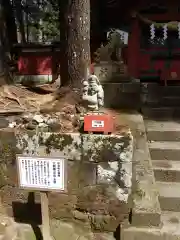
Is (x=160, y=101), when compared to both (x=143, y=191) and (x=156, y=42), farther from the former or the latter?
(x=143, y=191)

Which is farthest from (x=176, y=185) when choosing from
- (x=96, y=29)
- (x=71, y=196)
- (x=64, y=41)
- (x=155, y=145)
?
(x=96, y=29)

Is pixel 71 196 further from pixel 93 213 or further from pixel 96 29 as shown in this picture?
pixel 96 29

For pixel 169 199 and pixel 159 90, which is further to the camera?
pixel 159 90

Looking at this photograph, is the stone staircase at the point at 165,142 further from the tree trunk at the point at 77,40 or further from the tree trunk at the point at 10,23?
the tree trunk at the point at 10,23

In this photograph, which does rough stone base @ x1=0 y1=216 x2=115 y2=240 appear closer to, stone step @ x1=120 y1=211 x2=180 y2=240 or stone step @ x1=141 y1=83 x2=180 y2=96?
stone step @ x1=120 y1=211 x2=180 y2=240

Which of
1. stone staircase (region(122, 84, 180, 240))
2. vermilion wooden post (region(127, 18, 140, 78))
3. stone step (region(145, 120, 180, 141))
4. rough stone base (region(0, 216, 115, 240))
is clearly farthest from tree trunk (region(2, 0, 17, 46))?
rough stone base (region(0, 216, 115, 240))

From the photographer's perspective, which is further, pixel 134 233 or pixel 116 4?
pixel 116 4

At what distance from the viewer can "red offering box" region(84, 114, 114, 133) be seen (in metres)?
3.61

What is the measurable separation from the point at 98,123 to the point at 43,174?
0.79 metres

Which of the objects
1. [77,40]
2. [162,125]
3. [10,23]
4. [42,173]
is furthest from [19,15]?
[42,173]

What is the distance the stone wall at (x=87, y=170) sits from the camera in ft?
12.1

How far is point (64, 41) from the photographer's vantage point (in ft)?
17.6

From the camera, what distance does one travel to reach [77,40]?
5.14 metres

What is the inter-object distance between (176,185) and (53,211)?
67.8 inches
